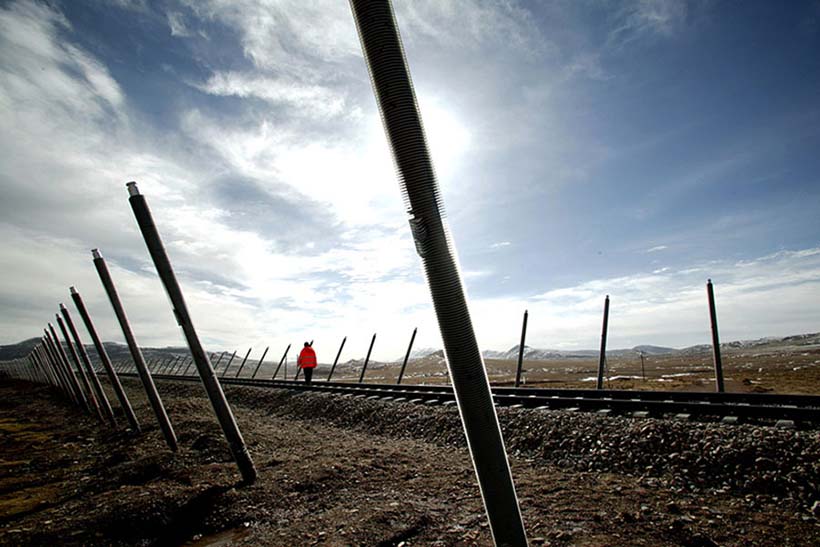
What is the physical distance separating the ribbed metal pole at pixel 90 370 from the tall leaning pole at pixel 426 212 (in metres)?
19.6

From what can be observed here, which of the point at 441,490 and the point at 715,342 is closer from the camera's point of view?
the point at 441,490

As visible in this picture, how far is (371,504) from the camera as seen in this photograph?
17.4ft

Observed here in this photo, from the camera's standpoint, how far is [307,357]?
64.4 feet

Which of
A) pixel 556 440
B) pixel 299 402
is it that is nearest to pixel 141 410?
pixel 299 402

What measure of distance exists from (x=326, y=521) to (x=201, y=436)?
671cm

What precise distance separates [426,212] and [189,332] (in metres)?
6.54

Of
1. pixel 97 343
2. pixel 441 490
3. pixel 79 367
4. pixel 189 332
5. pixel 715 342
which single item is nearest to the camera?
pixel 441 490

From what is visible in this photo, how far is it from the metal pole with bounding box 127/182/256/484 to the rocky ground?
550mm

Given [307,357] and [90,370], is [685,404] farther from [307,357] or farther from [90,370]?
[90,370]

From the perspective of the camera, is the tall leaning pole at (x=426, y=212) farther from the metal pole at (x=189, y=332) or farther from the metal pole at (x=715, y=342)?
the metal pole at (x=715, y=342)

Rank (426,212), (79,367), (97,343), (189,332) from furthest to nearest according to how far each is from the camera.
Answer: (79,367)
(97,343)
(189,332)
(426,212)

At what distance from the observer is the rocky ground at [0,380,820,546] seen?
434 cm

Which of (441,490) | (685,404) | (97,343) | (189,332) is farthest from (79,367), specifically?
(685,404)

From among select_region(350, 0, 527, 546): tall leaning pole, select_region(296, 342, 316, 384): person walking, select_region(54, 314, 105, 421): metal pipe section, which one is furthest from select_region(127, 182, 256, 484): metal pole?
select_region(54, 314, 105, 421): metal pipe section
